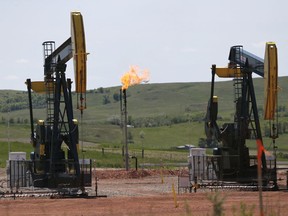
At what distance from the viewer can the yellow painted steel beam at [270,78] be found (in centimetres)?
3059

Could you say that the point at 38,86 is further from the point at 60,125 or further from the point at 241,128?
the point at 241,128

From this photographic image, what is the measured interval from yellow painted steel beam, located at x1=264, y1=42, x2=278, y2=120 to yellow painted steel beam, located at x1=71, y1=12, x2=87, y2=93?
21.5 ft

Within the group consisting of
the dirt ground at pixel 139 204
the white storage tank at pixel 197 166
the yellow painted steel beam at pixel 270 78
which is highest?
the yellow painted steel beam at pixel 270 78

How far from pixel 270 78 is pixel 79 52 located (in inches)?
270

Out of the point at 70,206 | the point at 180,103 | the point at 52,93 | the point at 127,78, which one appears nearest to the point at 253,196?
the point at 70,206

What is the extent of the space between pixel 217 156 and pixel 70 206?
408 inches

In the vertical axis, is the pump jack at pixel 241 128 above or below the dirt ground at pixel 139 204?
above

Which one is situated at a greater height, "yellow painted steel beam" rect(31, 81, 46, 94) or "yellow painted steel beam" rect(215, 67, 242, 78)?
"yellow painted steel beam" rect(215, 67, 242, 78)

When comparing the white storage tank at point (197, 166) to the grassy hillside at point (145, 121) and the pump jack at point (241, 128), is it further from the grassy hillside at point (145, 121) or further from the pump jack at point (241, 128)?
the grassy hillside at point (145, 121)

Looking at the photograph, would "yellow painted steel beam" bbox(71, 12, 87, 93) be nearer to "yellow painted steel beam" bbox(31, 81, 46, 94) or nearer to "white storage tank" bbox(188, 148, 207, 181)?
"white storage tank" bbox(188, 148, 207, 181)

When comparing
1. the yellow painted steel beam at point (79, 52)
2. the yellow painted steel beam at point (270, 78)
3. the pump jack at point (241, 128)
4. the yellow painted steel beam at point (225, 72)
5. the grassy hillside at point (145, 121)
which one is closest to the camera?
the yellow painted steel beam at point (79, 52)

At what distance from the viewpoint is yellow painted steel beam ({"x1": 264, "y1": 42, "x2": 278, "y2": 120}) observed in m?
30.6

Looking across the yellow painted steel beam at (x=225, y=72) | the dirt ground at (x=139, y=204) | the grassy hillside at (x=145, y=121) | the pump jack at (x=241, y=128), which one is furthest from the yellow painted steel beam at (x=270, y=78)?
the grassy hillside at (x=145, y=121)

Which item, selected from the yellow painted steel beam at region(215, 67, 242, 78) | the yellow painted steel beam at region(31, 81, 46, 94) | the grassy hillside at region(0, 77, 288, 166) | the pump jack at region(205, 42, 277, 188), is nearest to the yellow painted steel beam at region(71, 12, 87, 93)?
the yellow painted steel beam at region(31, 81, 46, 94)
